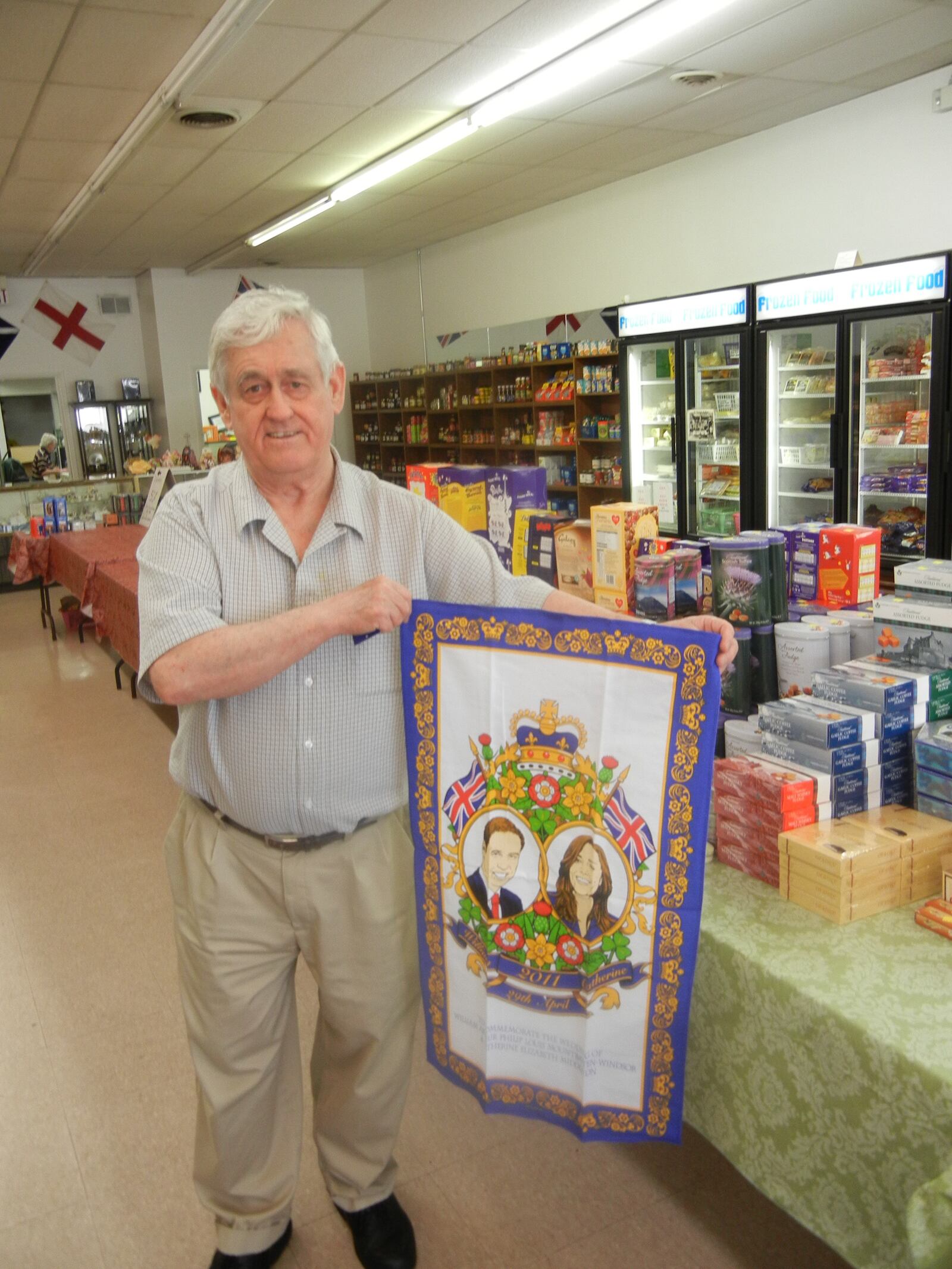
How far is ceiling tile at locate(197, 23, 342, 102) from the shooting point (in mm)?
4906

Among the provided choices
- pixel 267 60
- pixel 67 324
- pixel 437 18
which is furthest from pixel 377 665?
pixel 67 324

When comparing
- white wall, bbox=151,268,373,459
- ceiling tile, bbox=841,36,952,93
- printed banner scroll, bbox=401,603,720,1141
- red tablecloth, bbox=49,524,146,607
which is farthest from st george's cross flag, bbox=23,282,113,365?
printed banner scroll, bbox=401,603,720,1141

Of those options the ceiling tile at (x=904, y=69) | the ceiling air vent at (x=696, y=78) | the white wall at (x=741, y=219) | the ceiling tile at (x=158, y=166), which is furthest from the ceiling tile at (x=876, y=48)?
the ceiling tile at (x=158, y=166)

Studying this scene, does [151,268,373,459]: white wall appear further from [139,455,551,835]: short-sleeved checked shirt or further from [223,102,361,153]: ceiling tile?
[139,455,551,835]: short-sleeved checked shirt

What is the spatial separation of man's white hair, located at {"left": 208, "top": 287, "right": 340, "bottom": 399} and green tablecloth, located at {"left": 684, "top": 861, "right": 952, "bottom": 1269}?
1.40 m

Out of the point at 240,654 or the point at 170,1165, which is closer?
the point at 240,654

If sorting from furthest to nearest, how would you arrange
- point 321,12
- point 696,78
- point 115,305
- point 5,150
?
point 115,305 < point 5,150 < point 696,78 < point 321,12

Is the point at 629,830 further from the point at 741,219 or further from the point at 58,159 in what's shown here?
the point at 58,159

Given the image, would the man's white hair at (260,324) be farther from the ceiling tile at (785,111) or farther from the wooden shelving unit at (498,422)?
the ceiling tile at (785,111)

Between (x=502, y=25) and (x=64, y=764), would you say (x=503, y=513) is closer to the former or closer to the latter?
(x=502, y=25)

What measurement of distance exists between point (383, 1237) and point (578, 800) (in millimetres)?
1144

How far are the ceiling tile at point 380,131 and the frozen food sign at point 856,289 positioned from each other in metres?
2.62

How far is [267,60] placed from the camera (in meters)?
5.25

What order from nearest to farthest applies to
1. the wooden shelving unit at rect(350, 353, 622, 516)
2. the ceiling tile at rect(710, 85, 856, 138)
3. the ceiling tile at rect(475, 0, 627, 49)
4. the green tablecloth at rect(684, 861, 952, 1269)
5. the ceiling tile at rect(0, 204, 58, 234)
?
the green tablecloth at rect(684, 861, 952, 1269), the ceiling tile at rect(475, 0, 627, 49), the ceiling tile at rect(710, 85, 856, 138), the ceiling tile at rect(0, 204, 58, 234), the wooden shelving unit at rect(350, 353, 622, 516)
